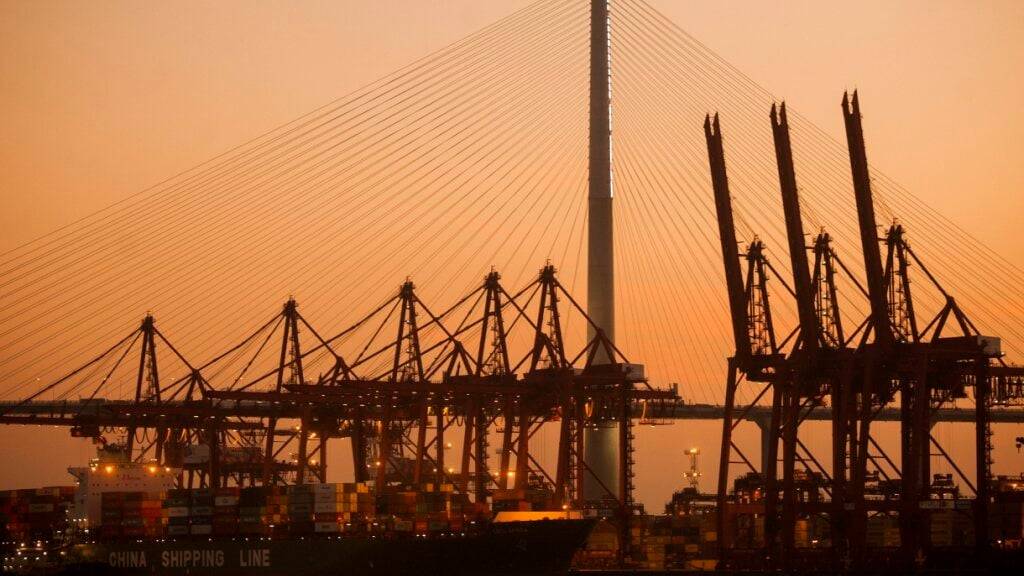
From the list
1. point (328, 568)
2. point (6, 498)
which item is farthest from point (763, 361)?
point (6, 498)

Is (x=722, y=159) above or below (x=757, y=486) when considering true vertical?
above

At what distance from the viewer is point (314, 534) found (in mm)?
66812

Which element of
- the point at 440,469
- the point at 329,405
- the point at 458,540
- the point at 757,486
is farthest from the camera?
the point at 329,405

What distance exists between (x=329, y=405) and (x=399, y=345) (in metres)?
5.40

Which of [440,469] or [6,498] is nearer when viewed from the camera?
[6,498]

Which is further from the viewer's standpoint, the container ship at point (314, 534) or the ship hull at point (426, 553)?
the container ship at point (314, 534)

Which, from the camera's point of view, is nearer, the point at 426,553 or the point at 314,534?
the point at 426,553

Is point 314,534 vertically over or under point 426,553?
over

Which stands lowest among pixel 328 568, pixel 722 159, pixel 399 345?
pixel 328 568

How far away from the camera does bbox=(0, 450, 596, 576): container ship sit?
66.4 meters

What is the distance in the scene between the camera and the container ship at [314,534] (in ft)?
218

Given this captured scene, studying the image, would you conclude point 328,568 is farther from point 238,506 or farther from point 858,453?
point 858,453

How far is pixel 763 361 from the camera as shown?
7175 cm

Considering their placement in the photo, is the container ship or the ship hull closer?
the ship hull
